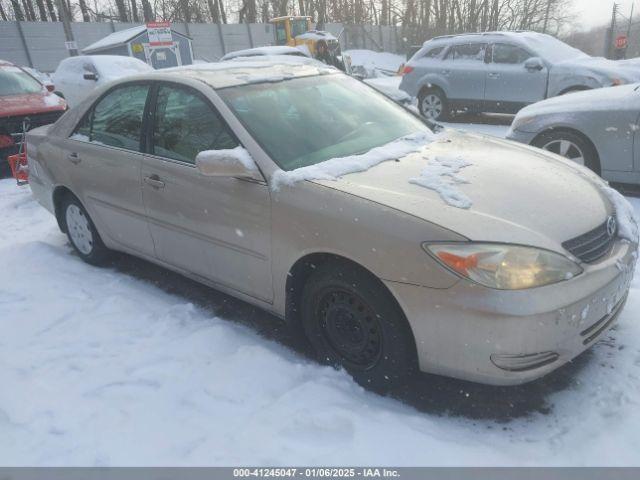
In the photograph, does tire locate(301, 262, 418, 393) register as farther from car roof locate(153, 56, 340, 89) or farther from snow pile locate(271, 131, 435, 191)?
car roof locate(153, 56, 340, 89)

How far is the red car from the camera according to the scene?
321 inches

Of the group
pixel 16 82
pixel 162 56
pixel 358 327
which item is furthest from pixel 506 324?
pixel 162 56

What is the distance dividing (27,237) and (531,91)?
8.31 metres

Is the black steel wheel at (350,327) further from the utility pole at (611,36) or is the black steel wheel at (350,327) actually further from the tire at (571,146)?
the utility pole at (611,36)

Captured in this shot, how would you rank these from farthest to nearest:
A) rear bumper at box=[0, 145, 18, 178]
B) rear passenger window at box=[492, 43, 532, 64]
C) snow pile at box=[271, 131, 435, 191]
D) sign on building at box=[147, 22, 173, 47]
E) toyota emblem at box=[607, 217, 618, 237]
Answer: sign on building at box=[147, 22, 173, 47]
rear passenger window at box=[492, 43, 532, 64]
rear bumper at box=[0, 145, 18, 178]
snow pile at box=[271, 131, 435, 191]
toyota emblem at box=[607, 217, 618, 237]

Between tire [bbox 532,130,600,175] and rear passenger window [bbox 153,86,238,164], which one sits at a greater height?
rear passenger window [bbox 153,86,238,164]

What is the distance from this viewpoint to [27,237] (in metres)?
5.20

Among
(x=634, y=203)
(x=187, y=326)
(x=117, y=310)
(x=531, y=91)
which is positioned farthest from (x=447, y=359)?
(x=531, y=91)

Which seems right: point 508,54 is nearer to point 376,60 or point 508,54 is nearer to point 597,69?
point 597,69

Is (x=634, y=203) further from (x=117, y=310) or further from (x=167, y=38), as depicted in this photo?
(x=167, y=38)

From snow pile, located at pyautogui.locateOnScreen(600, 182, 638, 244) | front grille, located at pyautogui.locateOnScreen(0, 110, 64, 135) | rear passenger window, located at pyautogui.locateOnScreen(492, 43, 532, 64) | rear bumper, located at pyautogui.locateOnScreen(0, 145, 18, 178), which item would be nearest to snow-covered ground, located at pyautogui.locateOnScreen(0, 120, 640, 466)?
snow pile, located at pyautogui.locateOnScreen(600, 182, 638, 244)

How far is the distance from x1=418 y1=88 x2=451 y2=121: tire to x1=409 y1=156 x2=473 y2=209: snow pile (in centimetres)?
774

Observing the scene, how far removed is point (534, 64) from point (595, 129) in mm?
4611

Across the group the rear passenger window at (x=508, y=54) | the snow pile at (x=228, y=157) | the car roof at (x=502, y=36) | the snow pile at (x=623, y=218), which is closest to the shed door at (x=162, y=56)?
the car roof at (x=502, y=36)
